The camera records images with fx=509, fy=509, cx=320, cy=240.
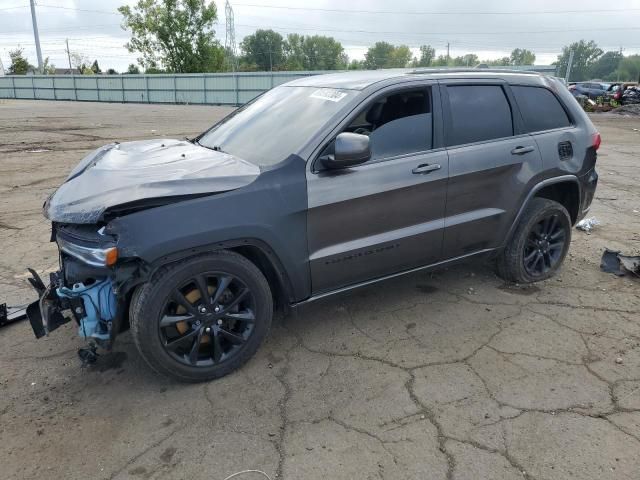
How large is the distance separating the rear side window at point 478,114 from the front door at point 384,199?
179mm

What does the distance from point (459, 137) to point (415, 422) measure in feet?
6.92

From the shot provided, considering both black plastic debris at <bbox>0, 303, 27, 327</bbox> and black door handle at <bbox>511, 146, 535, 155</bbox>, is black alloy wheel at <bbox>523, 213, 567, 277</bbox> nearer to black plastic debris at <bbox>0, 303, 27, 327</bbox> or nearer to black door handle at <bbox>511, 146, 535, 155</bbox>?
black door handle at <bbox>511, 146, 535, 155</bbox>

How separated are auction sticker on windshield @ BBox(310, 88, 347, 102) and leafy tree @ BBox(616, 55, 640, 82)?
12826cm

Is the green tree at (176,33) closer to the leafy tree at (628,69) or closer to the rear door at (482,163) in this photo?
the rear door at (482,163)

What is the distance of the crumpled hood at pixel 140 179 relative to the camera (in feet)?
9.10

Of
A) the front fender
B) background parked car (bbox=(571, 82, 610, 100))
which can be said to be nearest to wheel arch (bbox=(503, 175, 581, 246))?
the front fender

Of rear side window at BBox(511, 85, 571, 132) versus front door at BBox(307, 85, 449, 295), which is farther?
rear side window at BBox(511, 85, 571, 132)

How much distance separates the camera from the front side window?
3492mm

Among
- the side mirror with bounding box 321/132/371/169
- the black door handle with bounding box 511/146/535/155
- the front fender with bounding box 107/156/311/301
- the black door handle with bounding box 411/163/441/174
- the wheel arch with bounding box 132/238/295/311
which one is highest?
the side mirror with bounding box 321/132/371/169

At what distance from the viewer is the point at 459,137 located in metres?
3.82

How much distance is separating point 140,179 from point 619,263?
14.5 ft

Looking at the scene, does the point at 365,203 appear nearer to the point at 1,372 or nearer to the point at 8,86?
the point at 1,372

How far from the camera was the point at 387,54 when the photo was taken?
379 ft

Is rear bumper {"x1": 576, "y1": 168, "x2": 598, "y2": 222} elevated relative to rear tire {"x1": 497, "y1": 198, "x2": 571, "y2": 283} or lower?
elevated
